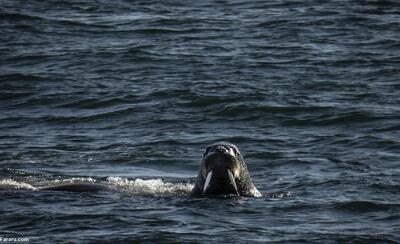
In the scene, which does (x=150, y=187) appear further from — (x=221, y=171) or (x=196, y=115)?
(x=196, y=115)

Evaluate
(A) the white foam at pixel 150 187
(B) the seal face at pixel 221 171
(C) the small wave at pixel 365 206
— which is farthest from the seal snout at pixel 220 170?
(C) the small wave at pixel 365 206

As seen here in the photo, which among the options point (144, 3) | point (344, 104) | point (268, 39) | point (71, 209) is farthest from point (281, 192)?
point (144, 3)

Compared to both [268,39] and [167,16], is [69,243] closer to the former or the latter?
[268,39]

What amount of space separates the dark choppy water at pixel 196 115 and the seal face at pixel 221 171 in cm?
17

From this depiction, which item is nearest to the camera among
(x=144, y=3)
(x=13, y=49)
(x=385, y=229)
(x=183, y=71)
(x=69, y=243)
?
(x=69, y=243)

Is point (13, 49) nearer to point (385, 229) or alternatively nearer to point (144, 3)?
point (144, 3)

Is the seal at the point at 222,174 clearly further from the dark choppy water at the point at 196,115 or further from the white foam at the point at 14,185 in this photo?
the white foam at the point at 14,185

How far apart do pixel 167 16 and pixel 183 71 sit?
584 cm

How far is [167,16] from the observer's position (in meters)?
26.8

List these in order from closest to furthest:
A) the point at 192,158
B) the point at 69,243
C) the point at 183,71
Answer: the point at 69,243 → the point at 192,158 → the point at 183,71

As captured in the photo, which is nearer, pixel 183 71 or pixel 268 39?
pixel 183 71

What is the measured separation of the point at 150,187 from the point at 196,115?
17.1ft

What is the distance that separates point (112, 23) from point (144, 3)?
298 centimetres

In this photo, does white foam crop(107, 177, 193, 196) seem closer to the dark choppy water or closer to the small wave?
the dark choppy water
